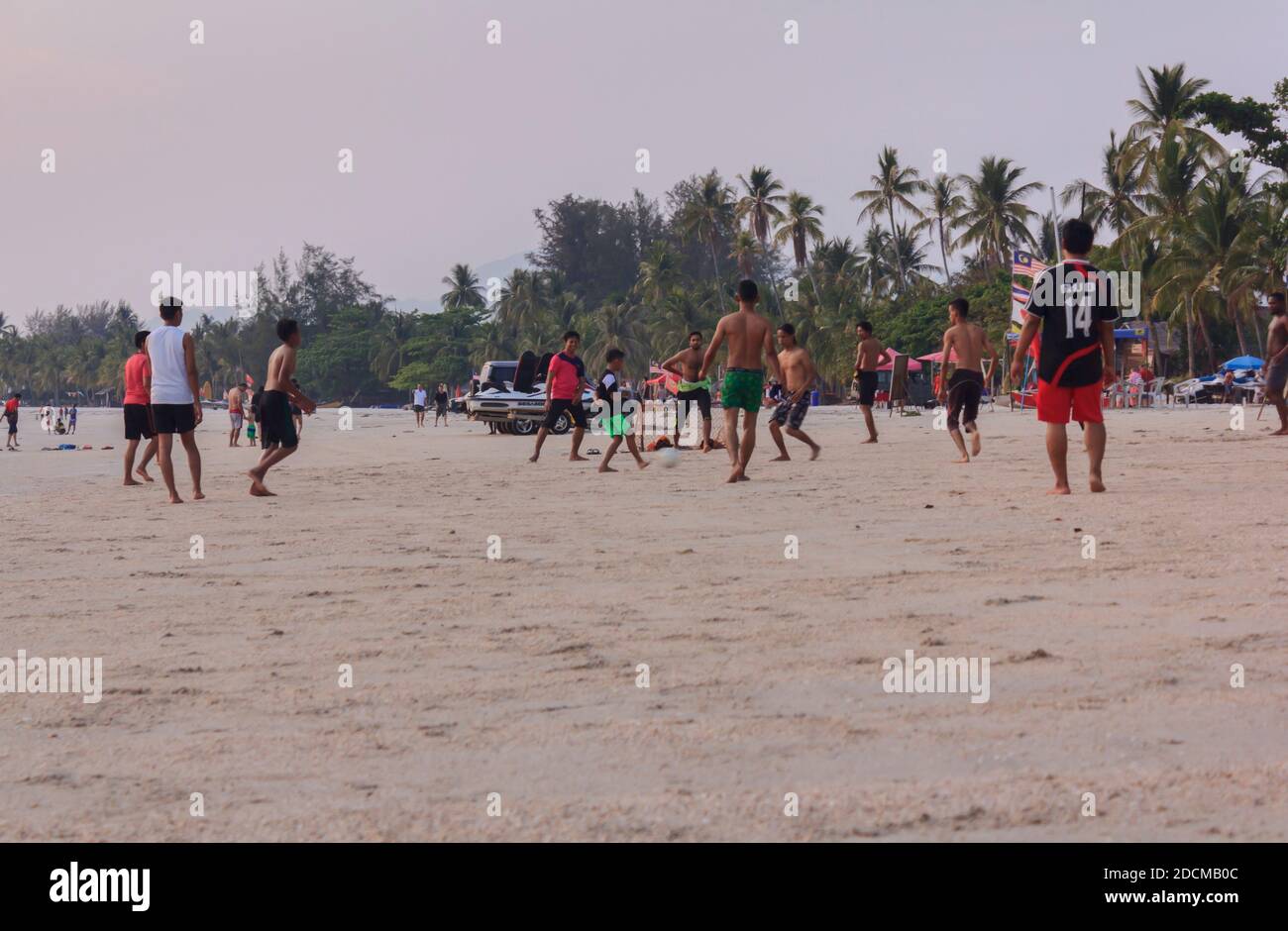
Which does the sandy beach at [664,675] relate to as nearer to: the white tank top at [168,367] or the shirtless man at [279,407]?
the white tank top at [168,367]

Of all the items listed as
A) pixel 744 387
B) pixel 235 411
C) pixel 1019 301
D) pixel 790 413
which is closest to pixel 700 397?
pixel 790 413

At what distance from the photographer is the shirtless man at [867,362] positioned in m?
17.9

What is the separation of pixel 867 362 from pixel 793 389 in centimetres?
251

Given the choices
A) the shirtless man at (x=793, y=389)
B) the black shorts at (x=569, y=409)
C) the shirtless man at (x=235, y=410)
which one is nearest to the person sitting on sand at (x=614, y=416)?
the black shorts at (x=569, y=409)

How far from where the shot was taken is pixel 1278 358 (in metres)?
17.0

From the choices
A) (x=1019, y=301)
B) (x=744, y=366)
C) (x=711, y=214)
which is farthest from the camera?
(x=711, y=214)

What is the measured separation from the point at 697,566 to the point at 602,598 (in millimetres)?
1068

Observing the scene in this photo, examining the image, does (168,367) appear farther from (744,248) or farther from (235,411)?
(744,248)

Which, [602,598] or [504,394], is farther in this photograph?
[504,394]
